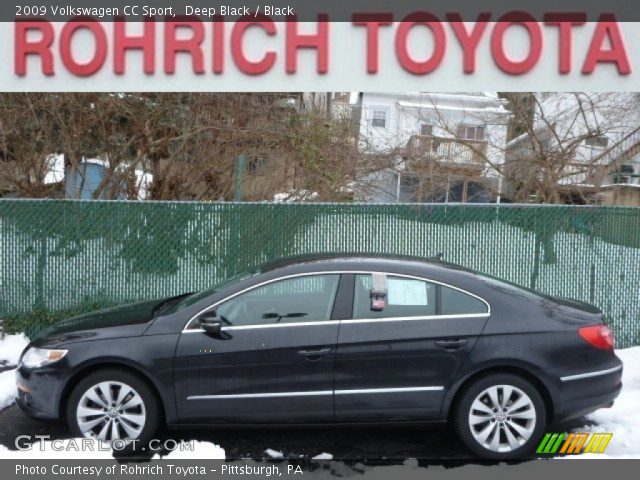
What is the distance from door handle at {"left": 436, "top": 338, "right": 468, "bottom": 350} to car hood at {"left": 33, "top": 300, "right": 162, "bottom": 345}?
7.52 ft

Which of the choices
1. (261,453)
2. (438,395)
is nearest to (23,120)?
(261,453)

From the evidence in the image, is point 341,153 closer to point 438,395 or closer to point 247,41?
point 247,41

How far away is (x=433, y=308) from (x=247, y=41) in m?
5.25

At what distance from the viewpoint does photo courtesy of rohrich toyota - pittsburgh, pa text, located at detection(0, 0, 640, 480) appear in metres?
5.25

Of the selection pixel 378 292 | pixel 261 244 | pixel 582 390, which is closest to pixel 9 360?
pixel 261 244

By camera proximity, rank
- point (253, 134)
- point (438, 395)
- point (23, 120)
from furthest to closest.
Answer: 1. point (253, 134)
2. point (23, 120)
3. point (438, 395)

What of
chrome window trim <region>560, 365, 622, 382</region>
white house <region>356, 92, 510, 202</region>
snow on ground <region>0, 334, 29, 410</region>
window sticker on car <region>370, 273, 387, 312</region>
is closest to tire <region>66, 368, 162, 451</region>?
snow on ground <region>0, 334, 29, 410</region>

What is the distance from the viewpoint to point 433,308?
540 centimetres

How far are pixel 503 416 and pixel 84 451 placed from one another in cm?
319

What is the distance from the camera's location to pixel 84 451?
17.1 ft

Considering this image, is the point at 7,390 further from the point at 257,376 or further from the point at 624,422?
the point at 624,422

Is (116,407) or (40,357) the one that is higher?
(40,357)

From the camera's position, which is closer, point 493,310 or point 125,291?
point 493,310

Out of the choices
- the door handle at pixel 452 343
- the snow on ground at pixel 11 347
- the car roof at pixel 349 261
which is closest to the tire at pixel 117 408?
the car roof at pixel 349 261
